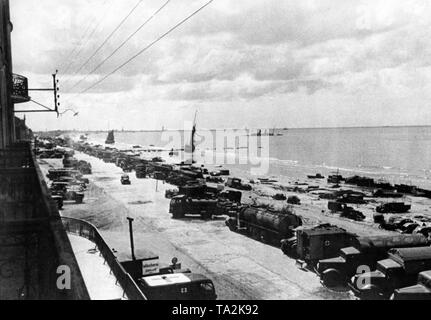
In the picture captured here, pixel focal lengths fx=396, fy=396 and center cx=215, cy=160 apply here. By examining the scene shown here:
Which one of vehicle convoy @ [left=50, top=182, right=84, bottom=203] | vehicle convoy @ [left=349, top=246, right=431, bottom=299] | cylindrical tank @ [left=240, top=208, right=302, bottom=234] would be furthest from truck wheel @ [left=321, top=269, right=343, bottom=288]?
vehicle convoy @ [left=50, top=182, right=84, bottom=203]

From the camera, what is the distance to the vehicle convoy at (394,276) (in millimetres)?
20625

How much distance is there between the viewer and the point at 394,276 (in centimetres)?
2069

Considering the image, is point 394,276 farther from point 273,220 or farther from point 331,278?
point 273,220

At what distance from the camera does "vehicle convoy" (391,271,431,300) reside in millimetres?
17875

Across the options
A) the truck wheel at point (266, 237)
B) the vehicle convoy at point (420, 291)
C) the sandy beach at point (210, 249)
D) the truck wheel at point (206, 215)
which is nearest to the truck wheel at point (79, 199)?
the sandy beach at point (210, 249)

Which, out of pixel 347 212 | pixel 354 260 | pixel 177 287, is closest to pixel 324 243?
pixel 354 260

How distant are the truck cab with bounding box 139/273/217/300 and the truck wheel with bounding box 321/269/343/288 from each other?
776 cm

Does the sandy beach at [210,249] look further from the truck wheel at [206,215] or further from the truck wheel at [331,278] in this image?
the truck wheel at [206,215]

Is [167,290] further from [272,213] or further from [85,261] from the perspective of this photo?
[272,213]

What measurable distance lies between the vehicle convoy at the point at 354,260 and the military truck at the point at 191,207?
19.7 metres

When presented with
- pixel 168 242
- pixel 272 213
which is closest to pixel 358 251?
pixel 272 213

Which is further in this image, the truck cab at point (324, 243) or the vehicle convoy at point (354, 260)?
the truck cab at point (324, 243)

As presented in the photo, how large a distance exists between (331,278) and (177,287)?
9.99 metres
